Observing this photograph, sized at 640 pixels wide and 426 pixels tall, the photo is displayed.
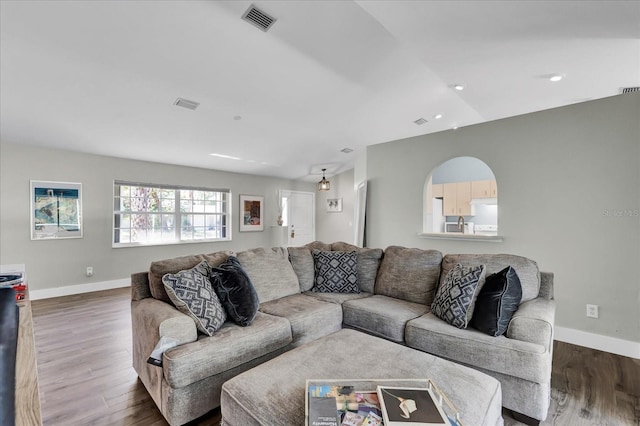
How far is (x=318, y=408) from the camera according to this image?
123 cm

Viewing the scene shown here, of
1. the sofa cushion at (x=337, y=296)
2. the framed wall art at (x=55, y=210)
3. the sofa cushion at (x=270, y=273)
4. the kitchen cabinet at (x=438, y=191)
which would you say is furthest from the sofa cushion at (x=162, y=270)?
the kitchen cabinet at (x=438, y=191)

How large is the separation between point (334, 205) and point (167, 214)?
3920 millimetres

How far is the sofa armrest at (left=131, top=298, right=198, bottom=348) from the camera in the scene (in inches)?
73.4

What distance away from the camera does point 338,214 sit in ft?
26.3

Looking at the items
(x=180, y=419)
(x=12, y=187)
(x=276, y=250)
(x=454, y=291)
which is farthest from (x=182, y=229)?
(x=454, y=291)

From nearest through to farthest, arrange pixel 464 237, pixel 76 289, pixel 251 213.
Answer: pixel 464 237
pixel 76 289
pixel 251 213

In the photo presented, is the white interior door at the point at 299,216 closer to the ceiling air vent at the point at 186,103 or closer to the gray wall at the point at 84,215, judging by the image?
the gray wall at the point at 84,215

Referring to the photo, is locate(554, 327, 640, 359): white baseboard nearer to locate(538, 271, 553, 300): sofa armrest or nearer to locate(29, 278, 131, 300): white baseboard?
locate(538, 271, 553, 300): sofa armrest

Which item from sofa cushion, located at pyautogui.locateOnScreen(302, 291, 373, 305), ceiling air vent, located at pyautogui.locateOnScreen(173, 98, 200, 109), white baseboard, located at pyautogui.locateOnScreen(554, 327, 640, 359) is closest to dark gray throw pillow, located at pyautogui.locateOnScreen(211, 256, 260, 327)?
sofa cushion, located at pyautogui.locateOnScreen(302, 291, 373, 305)

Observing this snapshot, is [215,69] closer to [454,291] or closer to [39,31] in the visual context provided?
[39,31]

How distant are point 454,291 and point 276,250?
1.70 m

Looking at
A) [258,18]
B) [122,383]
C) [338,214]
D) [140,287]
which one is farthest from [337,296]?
[338,214]

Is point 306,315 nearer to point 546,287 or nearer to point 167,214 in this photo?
point 546,287

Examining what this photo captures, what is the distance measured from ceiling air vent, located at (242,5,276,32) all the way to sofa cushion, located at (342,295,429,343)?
2.39 metres
